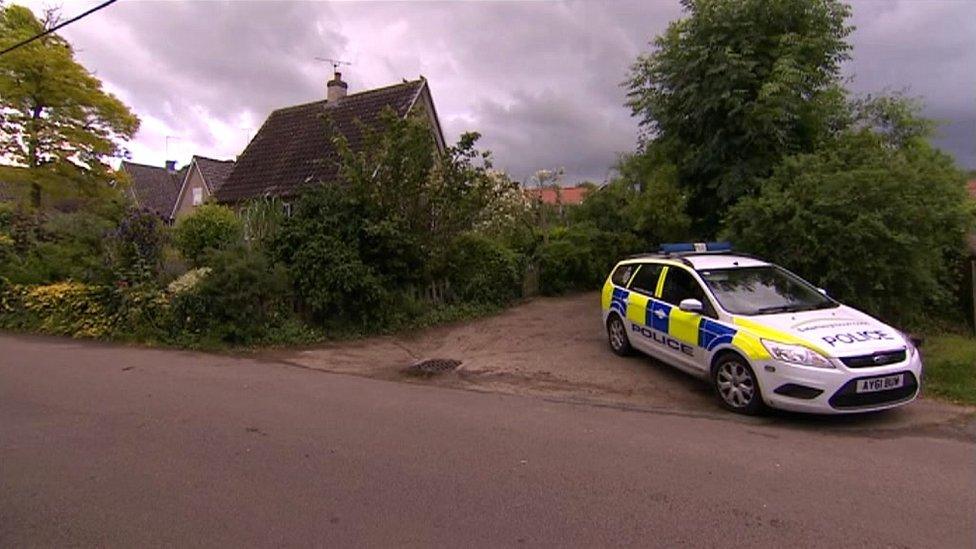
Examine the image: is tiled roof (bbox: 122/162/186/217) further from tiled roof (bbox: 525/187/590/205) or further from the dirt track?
the dirt track

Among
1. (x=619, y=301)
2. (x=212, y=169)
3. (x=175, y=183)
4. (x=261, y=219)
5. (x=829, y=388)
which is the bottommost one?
(x=829, y=388)

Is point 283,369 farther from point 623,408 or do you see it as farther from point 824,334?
point 824,334

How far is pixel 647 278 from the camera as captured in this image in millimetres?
8352

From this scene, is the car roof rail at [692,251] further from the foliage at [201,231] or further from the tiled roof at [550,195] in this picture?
the foliage at [201,231]

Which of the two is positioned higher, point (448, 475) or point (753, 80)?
point (753, 80)

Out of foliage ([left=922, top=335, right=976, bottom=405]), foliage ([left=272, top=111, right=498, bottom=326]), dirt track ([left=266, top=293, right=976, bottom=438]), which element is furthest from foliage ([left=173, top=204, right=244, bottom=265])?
foliage ([left=922, top=335, right=976, bottom=405])

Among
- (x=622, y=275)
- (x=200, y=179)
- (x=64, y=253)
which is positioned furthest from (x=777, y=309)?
(x=200, y=179)

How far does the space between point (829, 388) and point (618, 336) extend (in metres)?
3.59

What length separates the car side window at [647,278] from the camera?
8.11m

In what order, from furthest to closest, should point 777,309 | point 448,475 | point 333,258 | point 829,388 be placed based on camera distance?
1. point 333,258
2. point 777,309
3. point 829,388
4. point 448,475

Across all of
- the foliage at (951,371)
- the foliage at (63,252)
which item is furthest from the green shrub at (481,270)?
the foliage at (951,371)

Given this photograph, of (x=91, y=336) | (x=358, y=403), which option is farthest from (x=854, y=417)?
(x=91, y=336)

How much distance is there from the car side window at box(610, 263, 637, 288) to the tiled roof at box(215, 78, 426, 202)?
38.7 ft

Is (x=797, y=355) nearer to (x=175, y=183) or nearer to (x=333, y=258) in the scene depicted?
(x=333, y=258)
